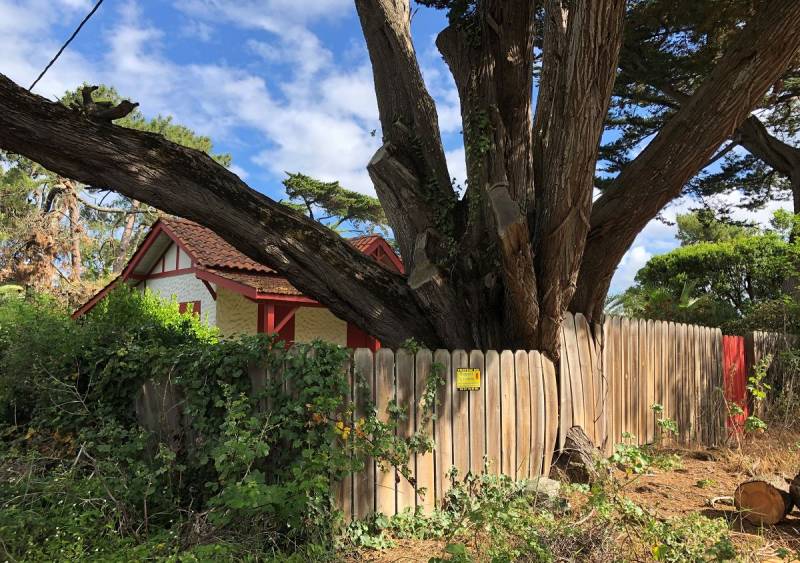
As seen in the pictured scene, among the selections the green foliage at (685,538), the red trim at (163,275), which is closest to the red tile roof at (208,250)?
the red trim at (163,275)

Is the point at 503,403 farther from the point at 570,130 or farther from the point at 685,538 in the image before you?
the point at 570,130

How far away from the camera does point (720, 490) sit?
5.67m

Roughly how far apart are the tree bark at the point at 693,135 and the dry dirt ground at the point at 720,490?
217 centimetres

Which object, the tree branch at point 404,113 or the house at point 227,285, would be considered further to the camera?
the house at point 227,285

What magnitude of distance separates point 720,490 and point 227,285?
1121 cm

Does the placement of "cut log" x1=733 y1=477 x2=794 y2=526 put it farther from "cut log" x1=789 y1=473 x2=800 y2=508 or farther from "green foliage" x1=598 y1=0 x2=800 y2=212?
"green foliage" x1=598 y1=0 x2=800 y2=212

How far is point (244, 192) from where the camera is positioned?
5.36 m

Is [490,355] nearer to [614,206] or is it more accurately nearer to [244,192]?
[614,206]

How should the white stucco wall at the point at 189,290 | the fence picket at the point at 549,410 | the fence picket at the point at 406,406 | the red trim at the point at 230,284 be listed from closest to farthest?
1. the fence picket at the point at 406,406
2. the fence picket at the point at 549,410
3. the red trim at the point at 230,284
4. the white stucco wall at the point at 189,290

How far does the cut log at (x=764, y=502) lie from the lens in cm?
450

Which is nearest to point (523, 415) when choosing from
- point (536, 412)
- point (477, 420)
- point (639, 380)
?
point (536, 412)

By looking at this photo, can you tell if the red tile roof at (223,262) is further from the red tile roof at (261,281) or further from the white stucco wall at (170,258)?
the white stucco wall at (170,258)

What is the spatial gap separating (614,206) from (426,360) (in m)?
2.42

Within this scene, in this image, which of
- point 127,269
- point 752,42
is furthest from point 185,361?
point 127,269
